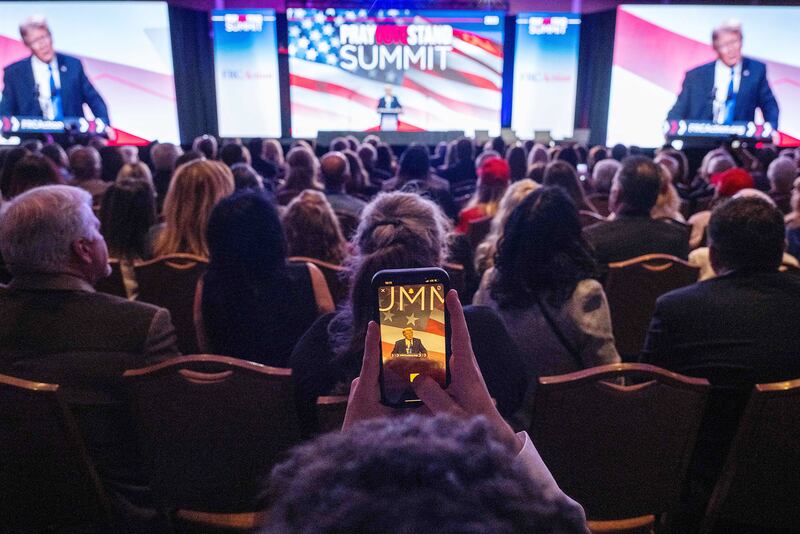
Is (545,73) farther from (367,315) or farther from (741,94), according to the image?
(367,315)

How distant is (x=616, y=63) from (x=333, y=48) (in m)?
5.43

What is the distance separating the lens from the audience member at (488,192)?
4.03 m

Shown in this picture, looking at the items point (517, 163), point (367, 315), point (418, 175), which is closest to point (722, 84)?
point (517, 163)

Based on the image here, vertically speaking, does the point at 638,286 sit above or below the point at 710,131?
below

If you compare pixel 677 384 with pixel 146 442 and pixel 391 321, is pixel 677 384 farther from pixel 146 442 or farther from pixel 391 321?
pixel 146 442

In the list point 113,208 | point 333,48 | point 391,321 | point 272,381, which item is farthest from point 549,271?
point 333,48

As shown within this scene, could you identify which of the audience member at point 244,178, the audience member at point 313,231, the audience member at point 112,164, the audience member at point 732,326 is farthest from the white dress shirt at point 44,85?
the audience member at point 732,326

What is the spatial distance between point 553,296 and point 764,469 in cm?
73

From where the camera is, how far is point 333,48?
11289 mm

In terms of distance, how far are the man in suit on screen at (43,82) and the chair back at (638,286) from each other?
1051 centimetres

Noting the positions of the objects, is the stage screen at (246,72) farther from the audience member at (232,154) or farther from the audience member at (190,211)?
the audience member at (190,211)

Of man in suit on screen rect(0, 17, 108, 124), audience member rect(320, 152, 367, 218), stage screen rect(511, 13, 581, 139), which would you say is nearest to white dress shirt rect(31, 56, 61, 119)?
man in suit on screen rect(0, 17, 108, 124)

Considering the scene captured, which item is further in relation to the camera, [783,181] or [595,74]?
[595,74]

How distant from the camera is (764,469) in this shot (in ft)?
4.99
